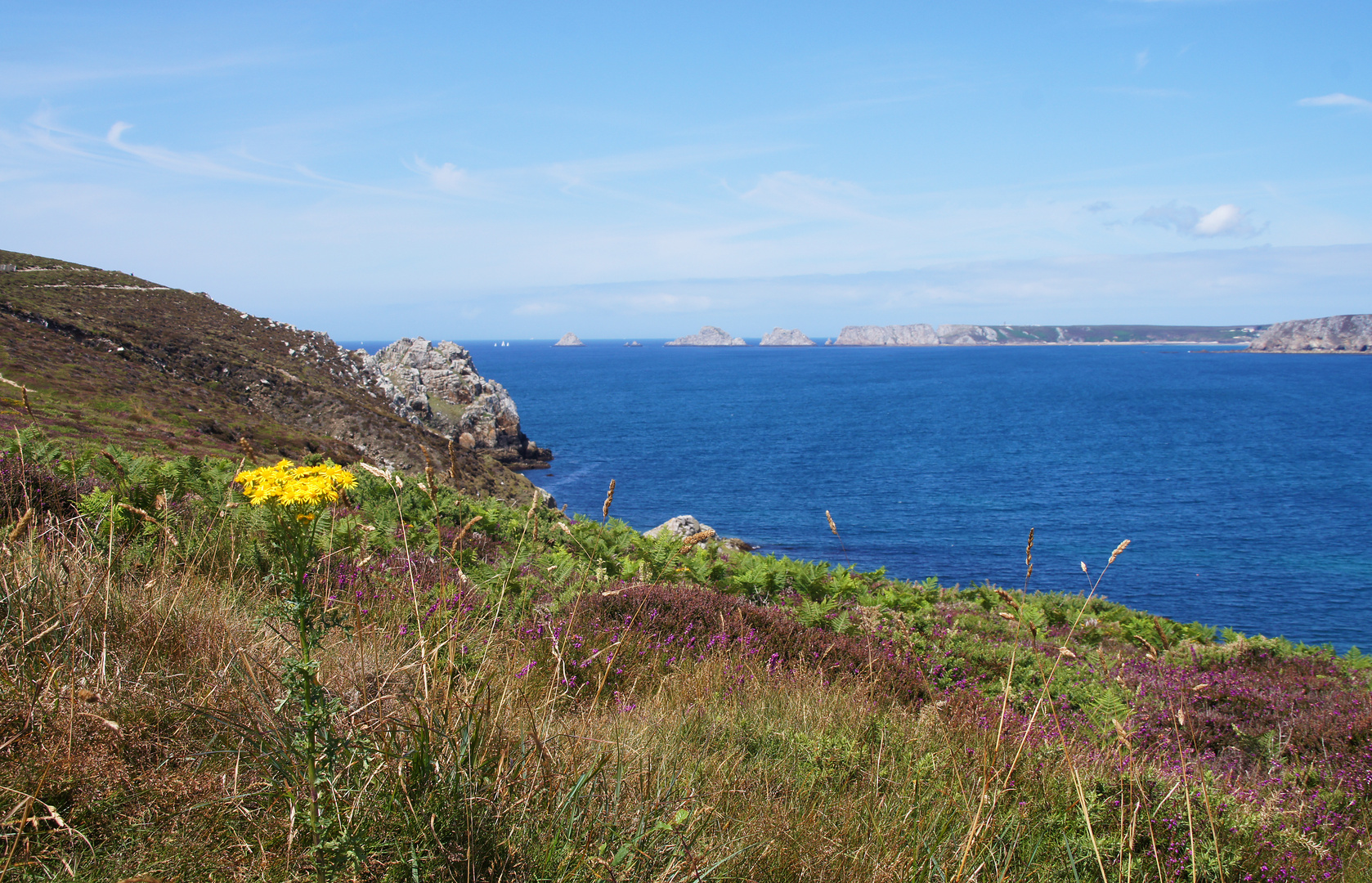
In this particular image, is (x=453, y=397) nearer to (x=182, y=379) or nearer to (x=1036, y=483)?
(x=182, y=379)

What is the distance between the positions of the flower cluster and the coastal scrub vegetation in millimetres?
12

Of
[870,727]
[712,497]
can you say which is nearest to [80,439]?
[870,727]

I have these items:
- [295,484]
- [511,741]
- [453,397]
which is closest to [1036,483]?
[453,397]

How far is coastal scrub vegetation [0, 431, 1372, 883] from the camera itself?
2457 millimetres

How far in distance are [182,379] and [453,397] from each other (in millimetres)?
25404

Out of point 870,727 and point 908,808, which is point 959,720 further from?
point 908,808

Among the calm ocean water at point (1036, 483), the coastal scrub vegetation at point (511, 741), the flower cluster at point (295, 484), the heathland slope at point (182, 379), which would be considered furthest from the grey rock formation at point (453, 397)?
the flower cluster at point (295, 484)

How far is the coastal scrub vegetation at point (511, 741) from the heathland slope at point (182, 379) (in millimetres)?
Result: 10982

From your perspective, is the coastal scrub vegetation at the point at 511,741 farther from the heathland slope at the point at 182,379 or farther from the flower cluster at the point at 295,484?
the heathland slope at the point at 182,379

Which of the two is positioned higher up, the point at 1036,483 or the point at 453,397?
the point at 453,397

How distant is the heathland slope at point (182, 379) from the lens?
19.9 meters

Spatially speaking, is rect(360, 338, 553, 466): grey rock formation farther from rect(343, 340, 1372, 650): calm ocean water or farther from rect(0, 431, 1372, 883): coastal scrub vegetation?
rect(0, 431, 1372, 883): coastal scrub vegetation

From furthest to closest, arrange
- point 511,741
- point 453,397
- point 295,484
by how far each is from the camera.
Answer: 1. point 453,397
2. point 511,741
3. point 295,484

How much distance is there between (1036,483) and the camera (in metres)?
53.4
